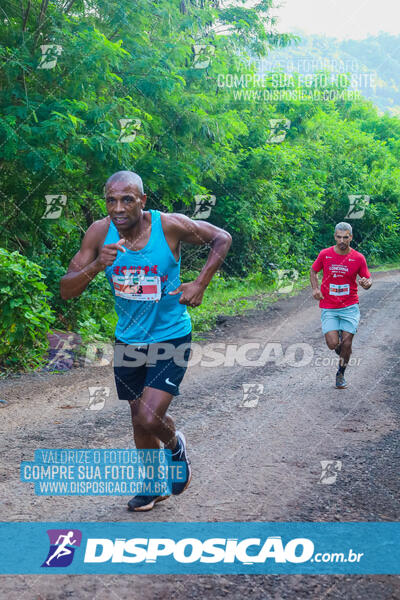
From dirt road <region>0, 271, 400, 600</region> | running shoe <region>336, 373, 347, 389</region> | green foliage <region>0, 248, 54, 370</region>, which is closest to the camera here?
dirt road <region>0, 271, 400, 600</region>

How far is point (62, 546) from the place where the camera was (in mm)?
3678

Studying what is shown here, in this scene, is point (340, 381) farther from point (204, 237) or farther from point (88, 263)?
point (88, 263)

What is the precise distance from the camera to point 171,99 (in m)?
12.8

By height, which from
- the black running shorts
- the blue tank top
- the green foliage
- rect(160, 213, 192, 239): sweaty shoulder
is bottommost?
the green foliage

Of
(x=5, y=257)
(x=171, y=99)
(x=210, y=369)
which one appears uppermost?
(x=171, y=99)

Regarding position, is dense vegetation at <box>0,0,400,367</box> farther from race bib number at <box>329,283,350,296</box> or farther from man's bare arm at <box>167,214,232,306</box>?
man's bare arm at <box>167,214,232,306</box>

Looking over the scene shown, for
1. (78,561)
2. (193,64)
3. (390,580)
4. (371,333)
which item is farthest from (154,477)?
(193,64)

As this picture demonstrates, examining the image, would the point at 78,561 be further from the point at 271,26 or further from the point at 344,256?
the point at 271,26

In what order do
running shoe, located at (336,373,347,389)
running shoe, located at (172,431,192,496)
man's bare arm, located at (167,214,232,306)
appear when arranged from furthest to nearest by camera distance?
running shoe, located at (336,373,347,389)
running shoe, located at (172,431,192,496)
man's bare arm, located at (167,214,232,306)

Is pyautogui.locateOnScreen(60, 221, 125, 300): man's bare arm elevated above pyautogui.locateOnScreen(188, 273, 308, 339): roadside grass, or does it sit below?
above

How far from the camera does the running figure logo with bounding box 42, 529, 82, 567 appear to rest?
11.5ft

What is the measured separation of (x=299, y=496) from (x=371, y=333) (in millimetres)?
8671

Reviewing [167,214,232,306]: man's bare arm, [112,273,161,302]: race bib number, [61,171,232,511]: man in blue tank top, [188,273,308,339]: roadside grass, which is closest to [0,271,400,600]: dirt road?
[61,171,232,511]: man in blue tank top

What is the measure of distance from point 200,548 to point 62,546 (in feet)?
2.57
